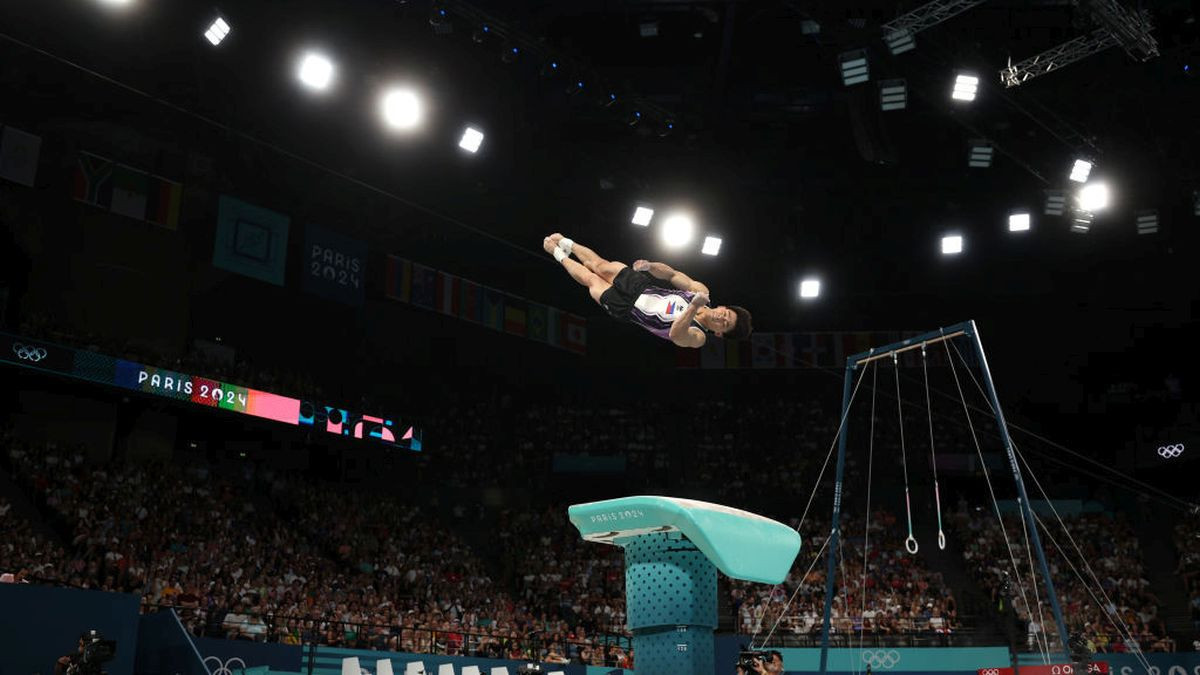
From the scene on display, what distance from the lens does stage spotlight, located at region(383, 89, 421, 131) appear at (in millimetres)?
15453

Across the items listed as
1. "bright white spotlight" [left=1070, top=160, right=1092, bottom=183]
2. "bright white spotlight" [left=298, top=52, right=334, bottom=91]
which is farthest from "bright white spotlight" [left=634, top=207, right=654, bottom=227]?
"bright white spotlight" [left=1070, top=160, right=1092, bottom=183]

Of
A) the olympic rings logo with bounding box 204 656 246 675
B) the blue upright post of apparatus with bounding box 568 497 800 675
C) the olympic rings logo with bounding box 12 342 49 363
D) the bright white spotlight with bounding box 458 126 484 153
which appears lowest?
the olympic rings logo with bounding box 204 656 246 675

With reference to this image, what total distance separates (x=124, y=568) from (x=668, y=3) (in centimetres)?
1261

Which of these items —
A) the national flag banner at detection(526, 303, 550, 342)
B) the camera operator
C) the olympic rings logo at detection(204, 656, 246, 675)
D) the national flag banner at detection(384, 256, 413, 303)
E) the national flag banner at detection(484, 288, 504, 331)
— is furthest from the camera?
the national flag banner at detection(526, 303, 550, 342)

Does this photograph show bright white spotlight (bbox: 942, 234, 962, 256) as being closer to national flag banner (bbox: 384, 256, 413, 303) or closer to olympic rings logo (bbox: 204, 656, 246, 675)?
national flag banner (bbox: 384, 256, 413, 303)

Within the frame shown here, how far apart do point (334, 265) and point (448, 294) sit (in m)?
A: 3.04

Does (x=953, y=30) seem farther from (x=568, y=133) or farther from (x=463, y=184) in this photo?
(x=463, y=184)

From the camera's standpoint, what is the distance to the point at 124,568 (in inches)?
632

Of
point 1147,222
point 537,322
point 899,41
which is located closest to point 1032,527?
point 899,41

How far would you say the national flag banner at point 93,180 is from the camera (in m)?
19.4

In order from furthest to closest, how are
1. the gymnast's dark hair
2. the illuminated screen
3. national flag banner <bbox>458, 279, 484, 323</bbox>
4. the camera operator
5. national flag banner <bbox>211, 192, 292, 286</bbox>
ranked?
1. national flag banner <bbox>458, 279, 484, 323</bbox>
2. national flag banner <bbox>211, 192, 292, 286</bbox>
3. the illuminated screen
4. the gymnast's dark hair
5. the camera operator

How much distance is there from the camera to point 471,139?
16781mm

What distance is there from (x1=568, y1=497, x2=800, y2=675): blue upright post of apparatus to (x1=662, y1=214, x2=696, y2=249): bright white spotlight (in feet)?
49.4

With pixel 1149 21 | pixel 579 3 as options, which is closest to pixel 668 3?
pixel 579 3
